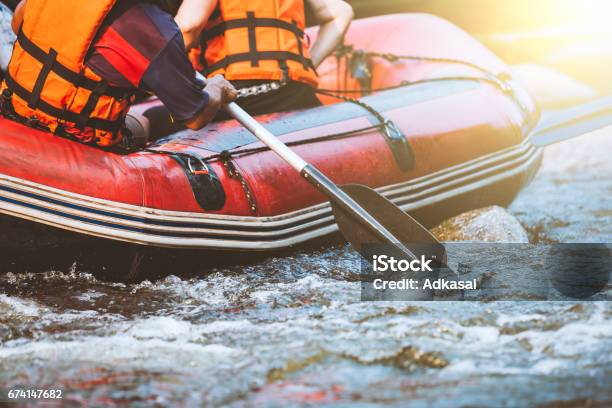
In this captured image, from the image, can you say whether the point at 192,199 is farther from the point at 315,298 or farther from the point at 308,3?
the point at 308,3

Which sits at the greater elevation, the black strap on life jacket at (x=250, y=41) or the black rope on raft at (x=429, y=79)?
the black strap on life jacket at (x=250, y=41)

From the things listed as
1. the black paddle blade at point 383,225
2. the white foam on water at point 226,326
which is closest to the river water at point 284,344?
the white foam on water at point 226,326

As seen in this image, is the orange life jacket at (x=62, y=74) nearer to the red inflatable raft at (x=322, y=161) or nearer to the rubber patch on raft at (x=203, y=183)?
the red inflatable raft at (x=322, y=161)

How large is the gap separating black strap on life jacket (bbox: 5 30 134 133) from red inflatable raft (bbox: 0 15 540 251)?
0.08 metres

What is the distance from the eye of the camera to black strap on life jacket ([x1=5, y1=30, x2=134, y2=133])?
94.1 inches

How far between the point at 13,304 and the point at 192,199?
653 millimetres

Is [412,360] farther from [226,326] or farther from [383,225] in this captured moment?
[383,225]

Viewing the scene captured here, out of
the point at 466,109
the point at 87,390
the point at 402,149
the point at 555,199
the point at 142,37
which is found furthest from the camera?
the point at 555,199

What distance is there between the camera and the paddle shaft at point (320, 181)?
2689 millimetres

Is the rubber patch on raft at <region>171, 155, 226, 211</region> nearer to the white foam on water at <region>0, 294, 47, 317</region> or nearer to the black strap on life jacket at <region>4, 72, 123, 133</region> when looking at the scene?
the black strap on life jacket at <region>4, 72, 123, 133</region>

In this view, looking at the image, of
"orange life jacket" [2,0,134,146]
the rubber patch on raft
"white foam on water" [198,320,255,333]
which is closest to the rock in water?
the rubber patch on raft

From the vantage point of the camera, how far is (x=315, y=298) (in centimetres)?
245

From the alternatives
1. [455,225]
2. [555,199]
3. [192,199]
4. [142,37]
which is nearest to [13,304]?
[192,199]

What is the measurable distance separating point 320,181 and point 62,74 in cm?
91
